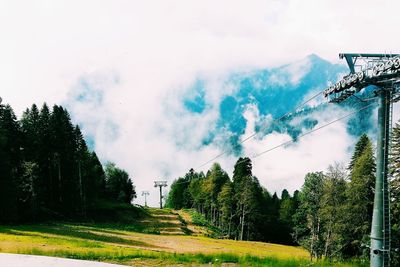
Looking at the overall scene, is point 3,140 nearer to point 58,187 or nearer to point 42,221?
point 42,221

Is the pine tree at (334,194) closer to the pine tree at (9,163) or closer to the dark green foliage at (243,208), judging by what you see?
the dark green foliage at (243,208)

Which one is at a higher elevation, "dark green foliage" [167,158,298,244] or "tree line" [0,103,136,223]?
"tree line" [0,103,136,223]

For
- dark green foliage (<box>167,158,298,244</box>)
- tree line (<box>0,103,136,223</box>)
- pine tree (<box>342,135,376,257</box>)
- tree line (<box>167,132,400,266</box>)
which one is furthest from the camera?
dark green foliage (<box>167,158,298,244</box>)

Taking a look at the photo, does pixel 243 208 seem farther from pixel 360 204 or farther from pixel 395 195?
pixel 395 195

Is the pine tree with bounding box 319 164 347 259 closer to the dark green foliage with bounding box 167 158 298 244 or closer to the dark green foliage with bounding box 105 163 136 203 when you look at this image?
the dark green foliage with bounding box 167 158 298 244

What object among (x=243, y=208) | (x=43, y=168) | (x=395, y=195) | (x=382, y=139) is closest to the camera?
A: (x=382, y=139)

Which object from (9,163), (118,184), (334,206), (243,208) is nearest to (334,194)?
(334,206)

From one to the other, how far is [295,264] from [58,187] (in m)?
58.5

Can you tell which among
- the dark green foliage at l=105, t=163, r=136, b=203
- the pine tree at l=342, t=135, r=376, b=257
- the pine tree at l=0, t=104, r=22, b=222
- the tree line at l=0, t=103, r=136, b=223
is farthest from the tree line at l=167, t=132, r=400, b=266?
the dark green foliage at l=105, t=163, r=136, b=203

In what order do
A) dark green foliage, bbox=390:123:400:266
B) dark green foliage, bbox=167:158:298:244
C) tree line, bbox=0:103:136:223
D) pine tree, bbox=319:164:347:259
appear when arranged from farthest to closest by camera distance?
→ dark green foliage, bbox=167:158:298:244 < tree line, bbox=0:103:136:223 < pine tree, bbox=319:164:347:259 < dark green foliage, bbox=390:123:400:266

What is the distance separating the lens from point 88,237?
48562 mm

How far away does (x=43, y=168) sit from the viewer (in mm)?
73875

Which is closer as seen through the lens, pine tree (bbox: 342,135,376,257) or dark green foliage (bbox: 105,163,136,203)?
pine tree (bbox: 342,135,376,257)

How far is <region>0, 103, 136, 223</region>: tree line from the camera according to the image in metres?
62.4
